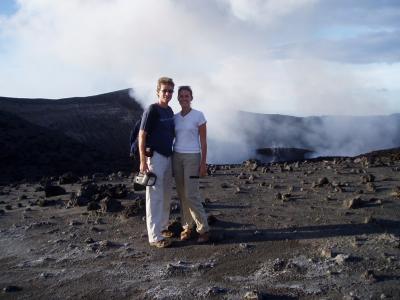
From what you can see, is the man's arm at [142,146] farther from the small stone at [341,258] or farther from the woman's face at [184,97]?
the small stone at [341,258]

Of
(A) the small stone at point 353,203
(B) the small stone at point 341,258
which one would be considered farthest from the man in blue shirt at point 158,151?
(A) the small stone at point 353,203

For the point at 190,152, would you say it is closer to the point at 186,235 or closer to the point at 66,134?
the point at 186,235

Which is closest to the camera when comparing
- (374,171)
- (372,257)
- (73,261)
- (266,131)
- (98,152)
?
(372,257)

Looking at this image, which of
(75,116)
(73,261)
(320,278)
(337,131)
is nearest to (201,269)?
(320,278)

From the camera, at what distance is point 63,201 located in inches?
377

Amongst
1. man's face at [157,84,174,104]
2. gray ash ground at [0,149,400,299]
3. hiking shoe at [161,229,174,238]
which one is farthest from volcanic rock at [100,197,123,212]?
man's face at [157,84,174,104]

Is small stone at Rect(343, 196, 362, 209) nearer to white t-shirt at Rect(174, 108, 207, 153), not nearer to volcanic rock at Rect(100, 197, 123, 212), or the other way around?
white t-shirt at Rect(174, 108, 207, 153)

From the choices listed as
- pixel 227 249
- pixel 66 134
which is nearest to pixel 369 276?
pixel 227 249

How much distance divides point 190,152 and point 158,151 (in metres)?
0.38

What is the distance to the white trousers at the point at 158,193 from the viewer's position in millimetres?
5938

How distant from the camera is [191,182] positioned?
5.97 metres

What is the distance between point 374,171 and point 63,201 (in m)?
6.58

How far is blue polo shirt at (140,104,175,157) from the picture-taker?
18.9 ft

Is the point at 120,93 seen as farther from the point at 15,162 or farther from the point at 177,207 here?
the point at 177,207
